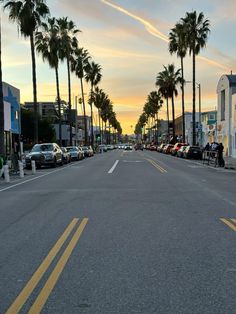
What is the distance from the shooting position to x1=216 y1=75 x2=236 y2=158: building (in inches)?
1994

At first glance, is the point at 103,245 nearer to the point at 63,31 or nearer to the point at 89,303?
the point at 89,303

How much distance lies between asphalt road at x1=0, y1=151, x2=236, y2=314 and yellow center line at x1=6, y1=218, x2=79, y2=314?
0.01 meters

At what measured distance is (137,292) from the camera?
5316 mm

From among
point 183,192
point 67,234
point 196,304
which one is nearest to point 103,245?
point 67,234

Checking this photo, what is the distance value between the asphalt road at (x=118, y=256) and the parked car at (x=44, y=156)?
19.4m

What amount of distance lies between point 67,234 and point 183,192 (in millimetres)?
7543

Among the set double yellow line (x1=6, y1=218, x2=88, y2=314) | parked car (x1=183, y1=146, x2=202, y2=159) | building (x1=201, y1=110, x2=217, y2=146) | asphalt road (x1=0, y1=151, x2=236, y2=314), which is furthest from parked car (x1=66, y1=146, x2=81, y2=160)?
double yellow line (x1=6, y1=218, x2=88, y2=314)

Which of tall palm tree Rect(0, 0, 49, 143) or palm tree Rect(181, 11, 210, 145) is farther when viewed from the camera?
palm tree Rect(181, 11, 210, 145)

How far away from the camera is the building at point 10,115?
4247 centimetres

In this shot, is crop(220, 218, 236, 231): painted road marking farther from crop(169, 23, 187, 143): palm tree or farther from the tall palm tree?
crop(169, 23, 187, 143): palm tree

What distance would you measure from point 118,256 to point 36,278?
145cm

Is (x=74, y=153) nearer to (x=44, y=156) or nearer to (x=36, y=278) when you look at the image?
(x=44, y=156)

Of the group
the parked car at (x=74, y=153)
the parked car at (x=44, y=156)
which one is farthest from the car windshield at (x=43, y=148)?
the parked car at (x=74, y=153)

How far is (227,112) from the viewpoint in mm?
52875
